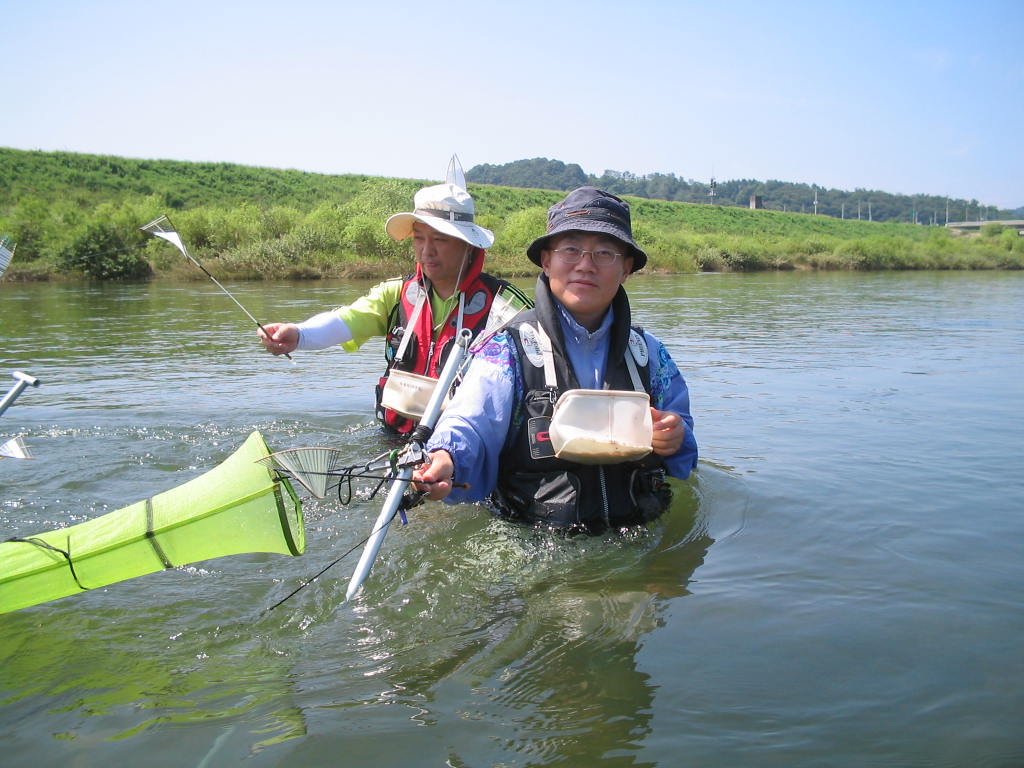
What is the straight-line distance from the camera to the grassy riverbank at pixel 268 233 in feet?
121

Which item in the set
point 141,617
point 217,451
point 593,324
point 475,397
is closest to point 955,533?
point 593,324

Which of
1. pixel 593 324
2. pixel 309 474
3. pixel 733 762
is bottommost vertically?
pixel 733 762

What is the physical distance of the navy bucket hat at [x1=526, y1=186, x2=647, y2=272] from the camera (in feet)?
11.3

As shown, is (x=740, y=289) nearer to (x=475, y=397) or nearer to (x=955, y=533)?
(x=955, y=533)

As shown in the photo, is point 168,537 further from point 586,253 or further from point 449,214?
point 449,214

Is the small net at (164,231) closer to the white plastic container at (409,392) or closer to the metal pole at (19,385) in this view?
the metal pole at (19,385)

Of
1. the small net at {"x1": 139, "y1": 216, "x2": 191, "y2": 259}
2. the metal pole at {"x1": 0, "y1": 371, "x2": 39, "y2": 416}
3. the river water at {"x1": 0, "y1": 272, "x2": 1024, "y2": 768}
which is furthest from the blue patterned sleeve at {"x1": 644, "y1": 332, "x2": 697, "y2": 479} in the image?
the metal pole at {"x1": 0, "y1": 371, "x2": 39, "y2": 416}

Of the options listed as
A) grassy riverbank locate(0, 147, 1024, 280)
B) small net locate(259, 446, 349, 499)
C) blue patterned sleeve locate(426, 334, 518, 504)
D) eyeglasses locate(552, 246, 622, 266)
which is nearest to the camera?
small net locate(259, 446, 349, 499)

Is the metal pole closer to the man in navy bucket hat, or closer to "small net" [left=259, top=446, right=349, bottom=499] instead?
"small net" [left=259, top=446, right=349, bottom=499]

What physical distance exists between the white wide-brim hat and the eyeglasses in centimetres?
134

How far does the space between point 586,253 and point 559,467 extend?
99 centimetres

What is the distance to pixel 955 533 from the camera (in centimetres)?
488

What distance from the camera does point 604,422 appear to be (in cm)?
347

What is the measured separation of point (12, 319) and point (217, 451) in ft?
48.3
